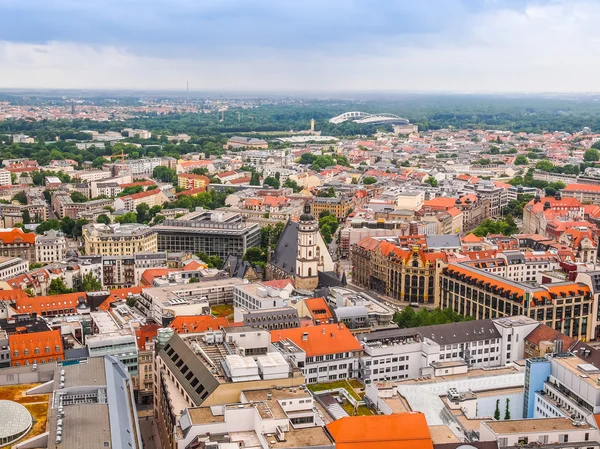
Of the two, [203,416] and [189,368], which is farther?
[189,368]

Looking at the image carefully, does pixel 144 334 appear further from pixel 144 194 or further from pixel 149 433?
pixel 144 194

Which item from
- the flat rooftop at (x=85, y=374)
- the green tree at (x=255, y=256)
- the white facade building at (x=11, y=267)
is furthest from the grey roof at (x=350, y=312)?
the white facade building at (x=11, y=267)

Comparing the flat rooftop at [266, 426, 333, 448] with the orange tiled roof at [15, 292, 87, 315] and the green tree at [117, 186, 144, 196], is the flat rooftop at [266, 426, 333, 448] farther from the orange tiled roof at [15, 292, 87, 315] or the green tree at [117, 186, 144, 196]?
the green tree at [117, 186, 144, 196]

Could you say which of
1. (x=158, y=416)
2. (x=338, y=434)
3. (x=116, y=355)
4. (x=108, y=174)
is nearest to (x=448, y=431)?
(x=338, y=434)

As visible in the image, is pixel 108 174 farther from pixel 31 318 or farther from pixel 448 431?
pixel 448 431

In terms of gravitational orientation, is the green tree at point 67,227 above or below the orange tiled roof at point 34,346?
below

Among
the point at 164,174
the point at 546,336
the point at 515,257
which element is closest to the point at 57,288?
the point at 515,257

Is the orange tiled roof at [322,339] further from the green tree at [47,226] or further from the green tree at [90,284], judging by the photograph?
the green tree at [47,226]
